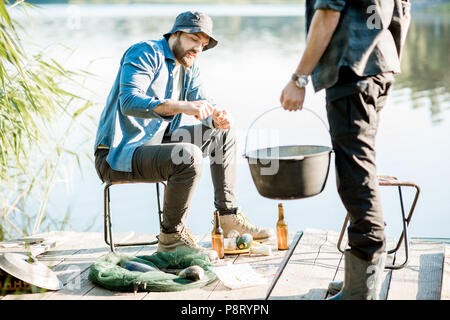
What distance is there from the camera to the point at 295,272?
10.0 ft

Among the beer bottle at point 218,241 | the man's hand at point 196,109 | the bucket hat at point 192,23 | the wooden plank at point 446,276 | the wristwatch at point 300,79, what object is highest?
the bucket hat at point 192,23

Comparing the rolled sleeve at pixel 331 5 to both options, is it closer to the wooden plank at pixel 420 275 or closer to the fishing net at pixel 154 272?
the wooden plank at pixel 420 275

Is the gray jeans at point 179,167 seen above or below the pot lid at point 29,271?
above

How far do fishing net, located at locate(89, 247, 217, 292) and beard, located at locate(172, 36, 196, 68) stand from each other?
97cm

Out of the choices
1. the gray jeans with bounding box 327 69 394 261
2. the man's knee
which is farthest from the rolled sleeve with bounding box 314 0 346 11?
the man's knee

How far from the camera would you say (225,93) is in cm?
924

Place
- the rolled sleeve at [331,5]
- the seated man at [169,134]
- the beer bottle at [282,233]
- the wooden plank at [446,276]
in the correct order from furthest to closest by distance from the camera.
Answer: the beer bottle at [282,233], the seated man at [169,134], the wooden plank at [446,276], the rolled sleeve at [331,5]

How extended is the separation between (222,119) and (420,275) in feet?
4.04

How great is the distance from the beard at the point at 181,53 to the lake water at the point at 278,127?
0.74 meters

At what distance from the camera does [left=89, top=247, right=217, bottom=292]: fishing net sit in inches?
114

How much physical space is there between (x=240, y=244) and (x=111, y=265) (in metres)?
0.69

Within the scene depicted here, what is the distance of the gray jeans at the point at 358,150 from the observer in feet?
7.64

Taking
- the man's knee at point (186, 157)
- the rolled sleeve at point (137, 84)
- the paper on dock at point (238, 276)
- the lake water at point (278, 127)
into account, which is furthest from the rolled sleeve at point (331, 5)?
the lake water at point (278, 127)
